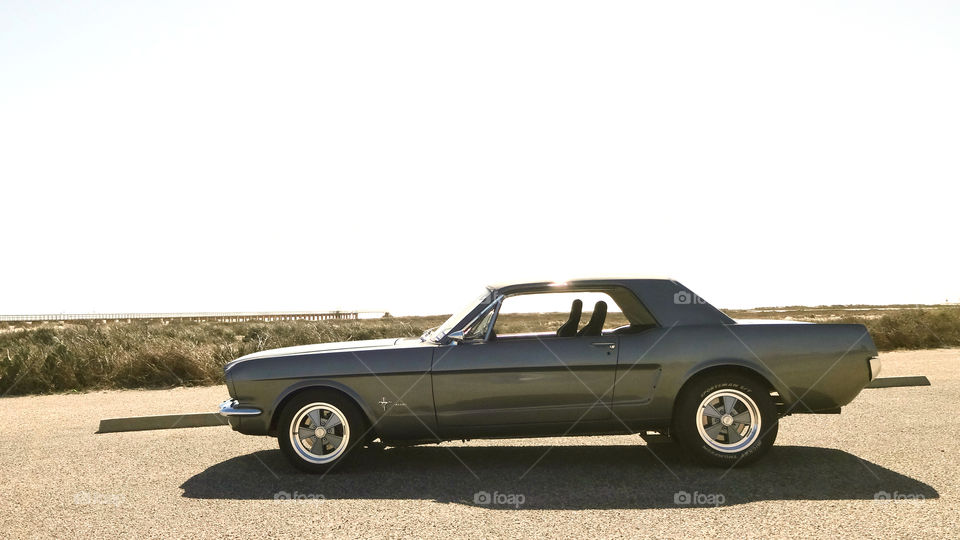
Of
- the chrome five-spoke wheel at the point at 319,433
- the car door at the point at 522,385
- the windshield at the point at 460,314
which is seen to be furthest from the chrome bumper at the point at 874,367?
the chrome five-spoke wheel at the point at 319,433

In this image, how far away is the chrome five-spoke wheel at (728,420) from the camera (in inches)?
259

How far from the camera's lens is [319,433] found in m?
6.69

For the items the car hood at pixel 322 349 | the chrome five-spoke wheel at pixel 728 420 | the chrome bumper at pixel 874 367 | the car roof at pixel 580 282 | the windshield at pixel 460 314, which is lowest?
the chrome five-spoke wheel at pixel 728 420

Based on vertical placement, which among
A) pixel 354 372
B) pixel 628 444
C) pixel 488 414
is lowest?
pixel 628 444

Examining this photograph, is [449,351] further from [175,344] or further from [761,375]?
[175,344]

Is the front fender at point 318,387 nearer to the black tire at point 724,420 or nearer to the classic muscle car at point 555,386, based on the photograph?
the classic muscle car at point 555,386

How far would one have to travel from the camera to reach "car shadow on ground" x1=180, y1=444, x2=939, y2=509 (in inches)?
221

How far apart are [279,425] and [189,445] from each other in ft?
6.52

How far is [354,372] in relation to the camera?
670 centimetres

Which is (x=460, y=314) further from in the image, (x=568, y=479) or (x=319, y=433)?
(x=568, y=479)

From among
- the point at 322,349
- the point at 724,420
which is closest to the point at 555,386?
the point at 724,420

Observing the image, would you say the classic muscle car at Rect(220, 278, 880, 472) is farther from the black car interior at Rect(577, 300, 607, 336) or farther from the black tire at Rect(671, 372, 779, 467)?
the black car interior at Rect(577, 300, 607, 336)

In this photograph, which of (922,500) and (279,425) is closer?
(922,500)

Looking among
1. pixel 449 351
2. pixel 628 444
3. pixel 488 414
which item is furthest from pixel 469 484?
pixel 628 444
